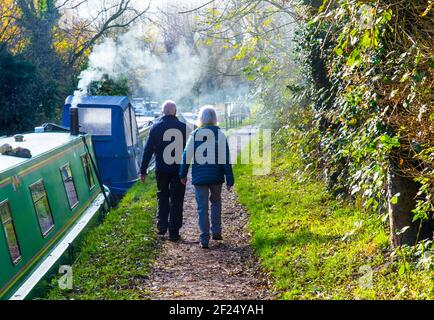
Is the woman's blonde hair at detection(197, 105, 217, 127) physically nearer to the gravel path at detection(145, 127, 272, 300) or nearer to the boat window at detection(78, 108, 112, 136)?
the gravel path at detection(145, 127, 272, 300)

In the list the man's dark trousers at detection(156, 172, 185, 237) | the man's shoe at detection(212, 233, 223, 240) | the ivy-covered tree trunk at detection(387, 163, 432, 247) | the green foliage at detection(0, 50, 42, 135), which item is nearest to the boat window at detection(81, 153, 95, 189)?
the man's dark trousers at detection(156, 172, 185, 237)

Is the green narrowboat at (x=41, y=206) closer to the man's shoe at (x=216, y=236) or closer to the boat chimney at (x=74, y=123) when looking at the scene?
the boat chimney at (x=74, y=123)

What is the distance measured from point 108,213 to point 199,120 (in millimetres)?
3090

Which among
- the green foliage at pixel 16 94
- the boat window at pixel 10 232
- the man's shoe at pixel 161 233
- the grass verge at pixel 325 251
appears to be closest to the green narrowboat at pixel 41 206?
the boat window at pixel 10 232

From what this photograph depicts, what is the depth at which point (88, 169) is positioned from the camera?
10695 millimetres

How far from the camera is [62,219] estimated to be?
325 inches

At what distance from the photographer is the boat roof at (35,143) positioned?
6.82 m

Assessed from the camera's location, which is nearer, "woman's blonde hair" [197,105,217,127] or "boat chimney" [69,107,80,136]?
"woman's blonde hair" [197,105,217,127]

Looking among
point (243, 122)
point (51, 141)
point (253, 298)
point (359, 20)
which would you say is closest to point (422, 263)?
point (253, 298)

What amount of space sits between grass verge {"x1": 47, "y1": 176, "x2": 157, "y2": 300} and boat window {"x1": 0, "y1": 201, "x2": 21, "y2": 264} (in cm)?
47

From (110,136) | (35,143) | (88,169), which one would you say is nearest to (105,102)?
(110,136)

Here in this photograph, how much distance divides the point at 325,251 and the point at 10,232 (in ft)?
10.6

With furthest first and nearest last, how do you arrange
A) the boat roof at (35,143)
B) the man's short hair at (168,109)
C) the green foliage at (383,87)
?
1. the man's short hair at (168,109)
2. the boat roof at (35,143)
3. the green foliage at (383,87)

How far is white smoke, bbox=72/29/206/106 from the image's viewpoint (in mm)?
17758
